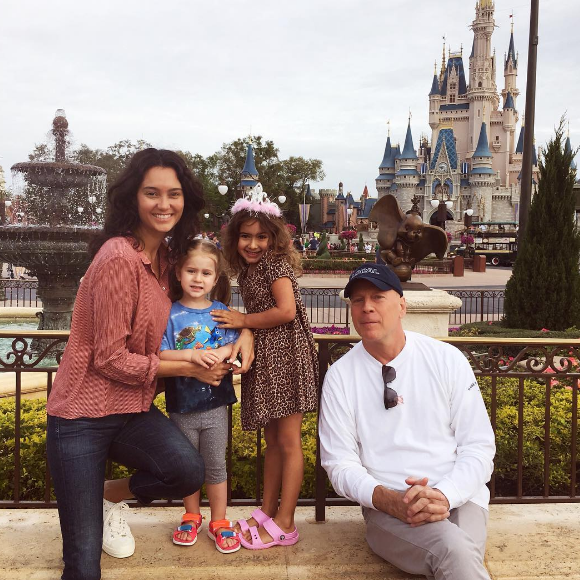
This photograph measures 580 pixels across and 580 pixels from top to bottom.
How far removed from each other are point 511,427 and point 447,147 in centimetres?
9025

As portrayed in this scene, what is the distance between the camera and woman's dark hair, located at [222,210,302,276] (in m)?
2.90

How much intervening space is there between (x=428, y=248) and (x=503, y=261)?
3890 centimetres

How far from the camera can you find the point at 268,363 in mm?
2865

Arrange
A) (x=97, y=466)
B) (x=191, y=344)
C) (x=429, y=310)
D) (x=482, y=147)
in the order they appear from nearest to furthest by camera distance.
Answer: (x=97, y=466) → (x=191, y=344) → (x=429, y=310) → (x=482, y=147)

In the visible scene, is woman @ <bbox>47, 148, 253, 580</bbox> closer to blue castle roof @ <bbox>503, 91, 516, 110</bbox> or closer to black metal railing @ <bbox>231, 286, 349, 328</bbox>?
black metal railing @ <bbox>231, 286, 349, 328</bbox>

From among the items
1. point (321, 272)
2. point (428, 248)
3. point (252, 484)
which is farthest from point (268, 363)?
point (321, 272)

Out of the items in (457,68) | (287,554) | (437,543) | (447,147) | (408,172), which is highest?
(457,68)

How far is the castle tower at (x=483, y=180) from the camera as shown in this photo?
273 ft

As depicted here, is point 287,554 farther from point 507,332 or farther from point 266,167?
point 266,167

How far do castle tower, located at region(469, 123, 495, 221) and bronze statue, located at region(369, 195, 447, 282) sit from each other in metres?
81.3

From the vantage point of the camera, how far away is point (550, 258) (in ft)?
34.2

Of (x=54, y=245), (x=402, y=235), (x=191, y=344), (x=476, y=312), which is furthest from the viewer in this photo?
(x=476, y=312)

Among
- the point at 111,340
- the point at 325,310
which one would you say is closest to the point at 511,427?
the point at 111,340

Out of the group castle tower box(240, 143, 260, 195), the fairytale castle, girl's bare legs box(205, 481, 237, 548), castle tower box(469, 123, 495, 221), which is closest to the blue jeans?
girl's bare legs box(205, 481, 237, 548)
